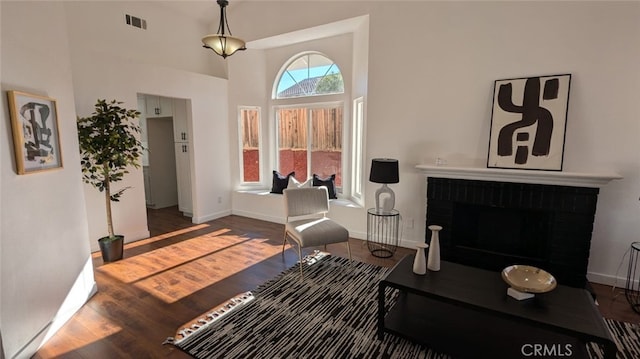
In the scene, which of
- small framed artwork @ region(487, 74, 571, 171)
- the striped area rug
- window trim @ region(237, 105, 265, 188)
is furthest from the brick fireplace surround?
window trim @ region(237, 105, 265, 188)

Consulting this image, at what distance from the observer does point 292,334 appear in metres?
2.26

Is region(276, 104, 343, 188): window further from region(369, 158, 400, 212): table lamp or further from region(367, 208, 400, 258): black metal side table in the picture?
region(369, 158, 400, 212): table lamp

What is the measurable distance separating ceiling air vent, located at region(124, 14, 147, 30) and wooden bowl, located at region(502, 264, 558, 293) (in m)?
5.53

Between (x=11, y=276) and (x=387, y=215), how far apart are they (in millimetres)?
3410

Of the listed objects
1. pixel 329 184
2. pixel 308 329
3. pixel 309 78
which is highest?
pixel 309 78

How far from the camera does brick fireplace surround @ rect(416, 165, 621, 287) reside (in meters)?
2.89

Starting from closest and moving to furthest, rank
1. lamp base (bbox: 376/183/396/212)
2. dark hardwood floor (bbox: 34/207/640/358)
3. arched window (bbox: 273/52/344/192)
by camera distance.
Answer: dark hardwood floor (bbox: 34/207/640/358), lamp base (bbox: 376/183/396/212), arched window (bbox: 273/52/344/192)

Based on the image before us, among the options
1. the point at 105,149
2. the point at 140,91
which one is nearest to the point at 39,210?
the point at 105,149

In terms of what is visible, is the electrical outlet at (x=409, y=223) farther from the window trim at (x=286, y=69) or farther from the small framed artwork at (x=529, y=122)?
the window trim at (x=286, y=69)

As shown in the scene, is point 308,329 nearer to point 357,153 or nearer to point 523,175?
→ point 523,175

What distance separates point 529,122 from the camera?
3145 mm

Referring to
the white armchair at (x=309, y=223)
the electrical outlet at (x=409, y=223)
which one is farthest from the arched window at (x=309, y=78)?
the electrical outlet at (x=409, y=223)

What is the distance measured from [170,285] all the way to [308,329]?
160cm

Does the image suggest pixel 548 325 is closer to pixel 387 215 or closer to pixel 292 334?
pixel 292 334
